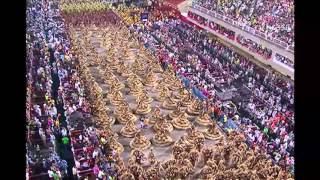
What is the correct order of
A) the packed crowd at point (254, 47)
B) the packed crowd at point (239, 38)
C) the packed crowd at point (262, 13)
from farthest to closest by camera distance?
1. the packed crowd at point (262, 13)
2. the packed crowd at point (239, 38)
3. the packed crowd at point (254, 47)

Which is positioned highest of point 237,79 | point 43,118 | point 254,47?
point 254,47

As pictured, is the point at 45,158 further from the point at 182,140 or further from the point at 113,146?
the point at 182,140

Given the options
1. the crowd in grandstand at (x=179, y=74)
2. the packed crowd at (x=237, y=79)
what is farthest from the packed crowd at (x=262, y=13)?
the packed crowd at (x=237, y=79)

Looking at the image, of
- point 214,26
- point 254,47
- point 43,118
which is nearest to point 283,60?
point 254,47

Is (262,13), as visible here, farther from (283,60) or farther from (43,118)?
(43,118)

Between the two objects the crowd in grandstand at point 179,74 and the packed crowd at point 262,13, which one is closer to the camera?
the crowd in grandstand at point 179,74

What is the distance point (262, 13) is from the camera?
25.0m

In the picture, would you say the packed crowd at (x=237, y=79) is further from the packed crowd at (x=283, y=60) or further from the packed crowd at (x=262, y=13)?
the packed crowd at (x=262, y=13)

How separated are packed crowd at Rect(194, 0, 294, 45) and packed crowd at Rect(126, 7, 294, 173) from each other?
7.51ft

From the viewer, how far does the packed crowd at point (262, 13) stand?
21.5 metres

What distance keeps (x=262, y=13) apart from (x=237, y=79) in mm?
8959

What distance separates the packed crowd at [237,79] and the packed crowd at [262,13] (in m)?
2.29

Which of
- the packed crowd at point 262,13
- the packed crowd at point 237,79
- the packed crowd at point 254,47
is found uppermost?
the packed crowd at point 262,13
